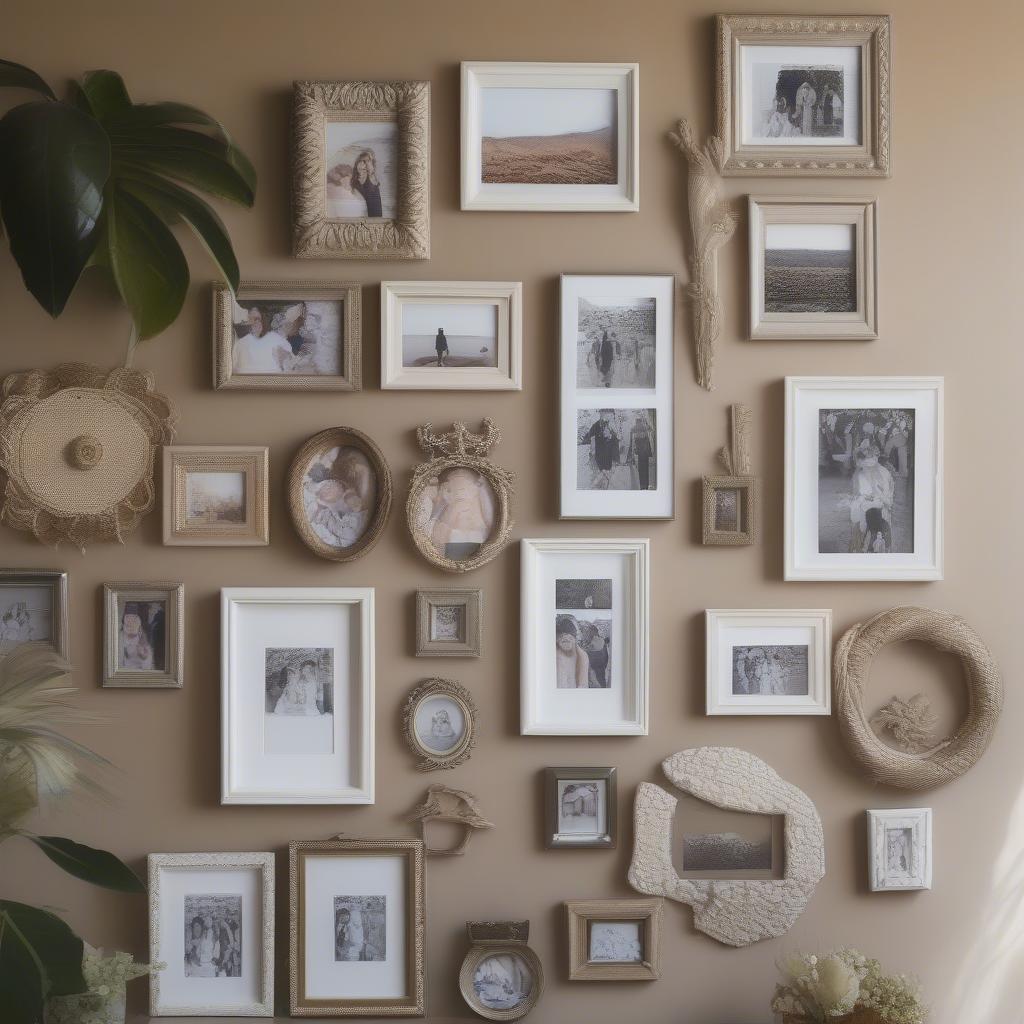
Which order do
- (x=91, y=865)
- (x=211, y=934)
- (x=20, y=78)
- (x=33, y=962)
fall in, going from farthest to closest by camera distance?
(x=211, y=934), (x=20, y=78), (x=91, y=865), (x=33, y=962)

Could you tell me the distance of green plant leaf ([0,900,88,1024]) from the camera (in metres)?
1.66

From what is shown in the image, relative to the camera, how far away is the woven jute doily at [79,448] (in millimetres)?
2119

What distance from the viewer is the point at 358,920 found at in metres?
2.14

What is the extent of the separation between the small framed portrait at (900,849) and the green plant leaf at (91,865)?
140cm

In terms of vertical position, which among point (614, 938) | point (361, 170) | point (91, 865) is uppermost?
point (361, 170)

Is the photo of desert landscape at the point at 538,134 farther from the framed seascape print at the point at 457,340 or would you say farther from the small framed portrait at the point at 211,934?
the small framed portrait at the point at 211,934

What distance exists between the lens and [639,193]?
85.8 inches

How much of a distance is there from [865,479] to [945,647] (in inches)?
14.8

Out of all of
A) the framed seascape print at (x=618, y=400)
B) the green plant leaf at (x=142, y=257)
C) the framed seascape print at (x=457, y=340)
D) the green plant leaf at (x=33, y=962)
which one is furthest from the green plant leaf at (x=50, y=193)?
the green plant leaf at (x=33, y=962)

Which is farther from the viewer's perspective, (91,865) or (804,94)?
(804,94)

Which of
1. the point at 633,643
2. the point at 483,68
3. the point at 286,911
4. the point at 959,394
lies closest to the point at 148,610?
the point at 286,911

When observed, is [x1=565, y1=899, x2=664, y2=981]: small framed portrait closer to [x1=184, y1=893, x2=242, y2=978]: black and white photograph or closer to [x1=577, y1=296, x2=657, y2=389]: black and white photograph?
[x1=184, y1=893, x2=242, y2=978]: black and white photograph

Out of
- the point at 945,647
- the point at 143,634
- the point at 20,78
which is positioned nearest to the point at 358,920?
the point at 143,634

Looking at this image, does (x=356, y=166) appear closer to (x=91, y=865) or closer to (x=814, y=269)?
(x=814, y=269)
